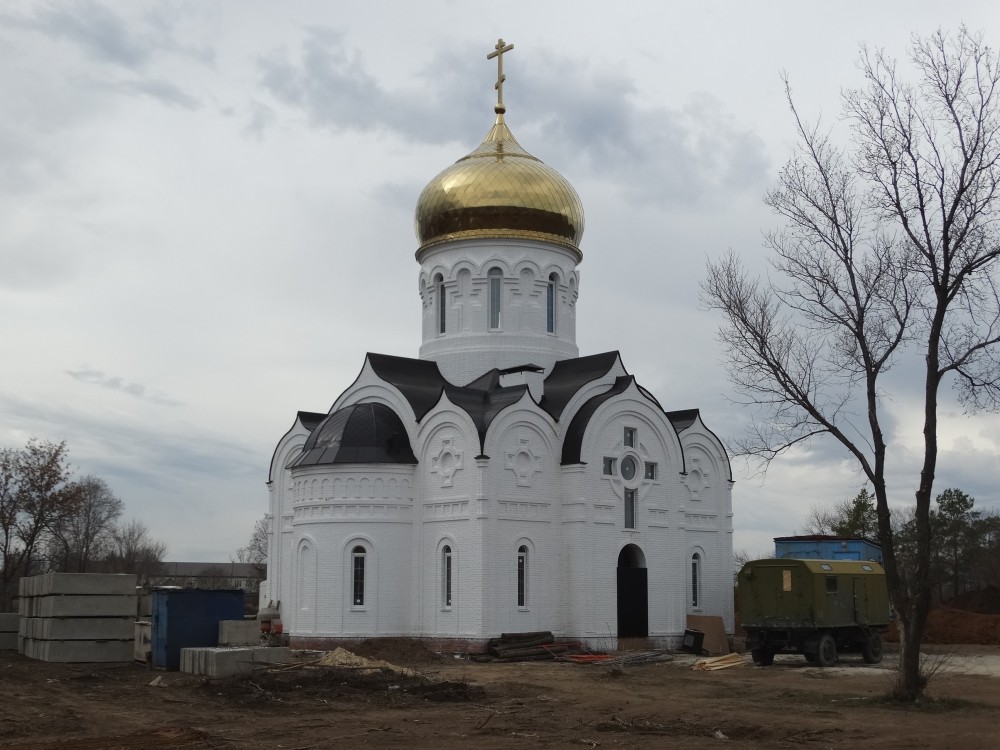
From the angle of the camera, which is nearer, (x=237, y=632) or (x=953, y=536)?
(x=237, y=632)

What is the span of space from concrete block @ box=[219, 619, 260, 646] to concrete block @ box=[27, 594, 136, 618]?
223 cm

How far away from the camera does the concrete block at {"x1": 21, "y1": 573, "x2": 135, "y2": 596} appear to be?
22328 mm

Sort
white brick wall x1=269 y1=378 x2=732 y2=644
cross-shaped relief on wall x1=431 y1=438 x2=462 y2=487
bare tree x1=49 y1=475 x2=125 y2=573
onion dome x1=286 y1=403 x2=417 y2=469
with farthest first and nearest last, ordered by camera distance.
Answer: bare tree x1=49 y1=475 x2=125 y2=573 < onion dome x1=286 y1=403 x2=417 y2=469 < cross-shaped relief on wall x1=431 y1=438 x2=462 y2=487 < white brick wall x1=269 y1=378 x2=732 y2=644

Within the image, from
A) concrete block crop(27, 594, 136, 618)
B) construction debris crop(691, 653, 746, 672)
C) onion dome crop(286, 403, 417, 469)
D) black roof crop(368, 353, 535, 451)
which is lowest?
construction debris crop(691, 653, 746, 672)

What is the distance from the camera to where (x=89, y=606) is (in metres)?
22.6

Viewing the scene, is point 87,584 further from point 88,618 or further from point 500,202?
point 500,202

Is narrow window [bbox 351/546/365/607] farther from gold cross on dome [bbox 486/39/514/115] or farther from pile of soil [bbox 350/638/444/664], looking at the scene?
gold cross on dome [bbox 486/39/514/115]

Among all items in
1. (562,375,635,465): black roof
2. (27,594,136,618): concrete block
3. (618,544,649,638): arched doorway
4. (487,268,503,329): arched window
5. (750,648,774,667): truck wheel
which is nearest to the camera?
(27,594,136,618): concrete block

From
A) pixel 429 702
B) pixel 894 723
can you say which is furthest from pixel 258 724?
pixel 894 723

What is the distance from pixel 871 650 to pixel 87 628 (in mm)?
15966

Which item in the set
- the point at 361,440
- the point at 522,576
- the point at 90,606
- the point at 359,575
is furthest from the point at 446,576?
the point at 90,606

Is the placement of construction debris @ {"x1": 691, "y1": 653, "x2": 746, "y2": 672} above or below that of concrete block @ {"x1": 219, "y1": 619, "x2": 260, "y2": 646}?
below

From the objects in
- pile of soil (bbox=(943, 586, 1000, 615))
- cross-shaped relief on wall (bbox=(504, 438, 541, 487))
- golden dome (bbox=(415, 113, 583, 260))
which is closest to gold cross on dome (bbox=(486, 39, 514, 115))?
golden dome (bbox=(415, 113, 583, 260))

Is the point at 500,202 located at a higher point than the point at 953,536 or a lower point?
higher
